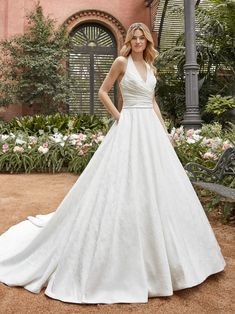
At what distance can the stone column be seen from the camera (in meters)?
6.26

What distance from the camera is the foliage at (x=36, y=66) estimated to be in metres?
9.89

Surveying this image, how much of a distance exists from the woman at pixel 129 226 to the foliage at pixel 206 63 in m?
7.28

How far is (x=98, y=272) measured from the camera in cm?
166

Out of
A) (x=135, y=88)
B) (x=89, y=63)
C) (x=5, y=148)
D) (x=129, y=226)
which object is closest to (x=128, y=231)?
(x=129, y=226)

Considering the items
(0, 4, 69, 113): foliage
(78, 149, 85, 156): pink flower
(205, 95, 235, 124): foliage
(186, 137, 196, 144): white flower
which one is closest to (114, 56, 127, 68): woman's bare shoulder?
(186, 137, 196, 144): white flower

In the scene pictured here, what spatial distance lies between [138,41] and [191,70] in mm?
4631

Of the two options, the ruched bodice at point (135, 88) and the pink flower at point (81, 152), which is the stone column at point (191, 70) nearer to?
the pink flower at point (81, 152)

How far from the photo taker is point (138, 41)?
2.00 m

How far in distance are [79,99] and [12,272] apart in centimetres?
955

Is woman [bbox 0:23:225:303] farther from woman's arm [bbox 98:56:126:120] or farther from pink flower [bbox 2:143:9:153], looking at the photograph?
pink flower [bbox 2:143:9:153]

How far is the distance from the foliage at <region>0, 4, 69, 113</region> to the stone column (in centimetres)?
469

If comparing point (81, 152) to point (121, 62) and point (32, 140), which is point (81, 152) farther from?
point (121, 62)

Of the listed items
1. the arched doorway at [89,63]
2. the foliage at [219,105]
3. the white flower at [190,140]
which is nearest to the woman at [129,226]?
the white flower at [190,140]

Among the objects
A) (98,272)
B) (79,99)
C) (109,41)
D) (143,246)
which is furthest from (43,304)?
(109,41)
